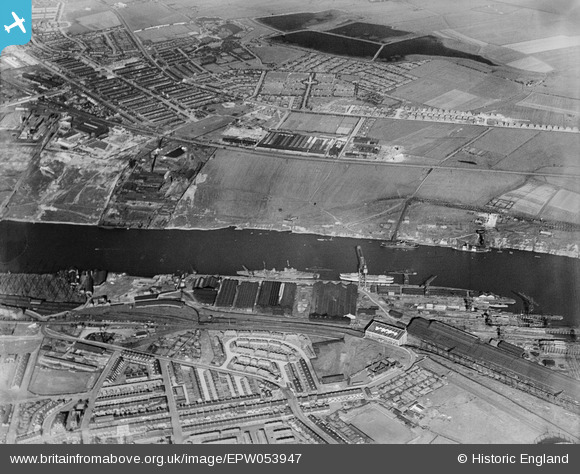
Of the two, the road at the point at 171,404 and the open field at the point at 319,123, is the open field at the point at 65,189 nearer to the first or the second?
the open field at the point at 319,123

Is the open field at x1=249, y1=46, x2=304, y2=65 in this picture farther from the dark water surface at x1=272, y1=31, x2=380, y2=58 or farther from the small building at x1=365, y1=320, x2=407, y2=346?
the small building at x1=365, y1=320, x2=407, y2=346

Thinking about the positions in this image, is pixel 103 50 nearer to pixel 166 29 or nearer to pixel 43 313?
pixel 166 29

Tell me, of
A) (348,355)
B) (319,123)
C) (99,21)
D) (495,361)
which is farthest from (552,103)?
(99,21)

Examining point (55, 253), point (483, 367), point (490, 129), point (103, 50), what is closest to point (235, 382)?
point (483, 367)

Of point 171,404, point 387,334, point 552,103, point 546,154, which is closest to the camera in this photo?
point 171,404

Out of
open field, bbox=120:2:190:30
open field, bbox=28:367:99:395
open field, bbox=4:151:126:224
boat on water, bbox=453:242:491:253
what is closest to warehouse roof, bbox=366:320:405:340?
boat on water, bbox=453:242:491:253

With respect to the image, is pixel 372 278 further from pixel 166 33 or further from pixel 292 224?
pixel 166 33
